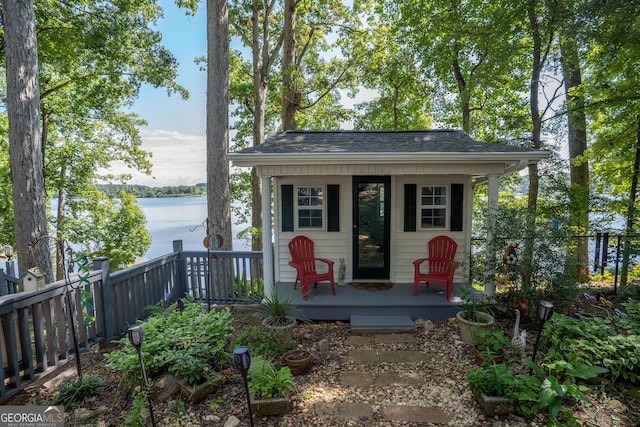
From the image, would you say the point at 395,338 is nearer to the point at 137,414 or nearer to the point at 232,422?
the point at 232,422

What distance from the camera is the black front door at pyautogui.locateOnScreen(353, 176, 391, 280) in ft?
16.8

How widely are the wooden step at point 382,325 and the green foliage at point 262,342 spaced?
1.09 metres

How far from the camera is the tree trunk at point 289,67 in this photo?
916cm

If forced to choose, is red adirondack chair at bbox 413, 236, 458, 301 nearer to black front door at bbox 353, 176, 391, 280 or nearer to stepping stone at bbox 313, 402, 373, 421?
black front door at bbox 353, 176, 391, 280

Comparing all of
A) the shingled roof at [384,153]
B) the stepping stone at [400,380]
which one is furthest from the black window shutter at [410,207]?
the stepping stone at [400,380]

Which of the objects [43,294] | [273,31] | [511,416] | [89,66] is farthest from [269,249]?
[273,31]

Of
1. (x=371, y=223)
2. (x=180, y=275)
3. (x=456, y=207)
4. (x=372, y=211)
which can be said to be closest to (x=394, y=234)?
(x=371, y=223)

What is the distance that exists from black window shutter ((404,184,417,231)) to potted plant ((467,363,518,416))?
2.88 metres

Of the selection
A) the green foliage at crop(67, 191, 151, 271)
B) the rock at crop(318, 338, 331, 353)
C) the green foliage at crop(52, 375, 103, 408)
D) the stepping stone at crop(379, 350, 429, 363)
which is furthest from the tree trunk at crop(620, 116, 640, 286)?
the green foliage at crop(67, 191, 151, 271)

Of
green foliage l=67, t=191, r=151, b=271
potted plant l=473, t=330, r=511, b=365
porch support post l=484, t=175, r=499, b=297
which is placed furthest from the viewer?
green foliage l=67, t=191, r=151, b=271

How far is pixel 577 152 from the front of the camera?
741 cm

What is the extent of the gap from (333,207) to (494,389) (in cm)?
338

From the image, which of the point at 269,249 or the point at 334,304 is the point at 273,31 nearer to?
the point at 269,249

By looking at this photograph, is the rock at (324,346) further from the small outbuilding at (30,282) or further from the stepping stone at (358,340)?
the small outbuilding at (30,282)
